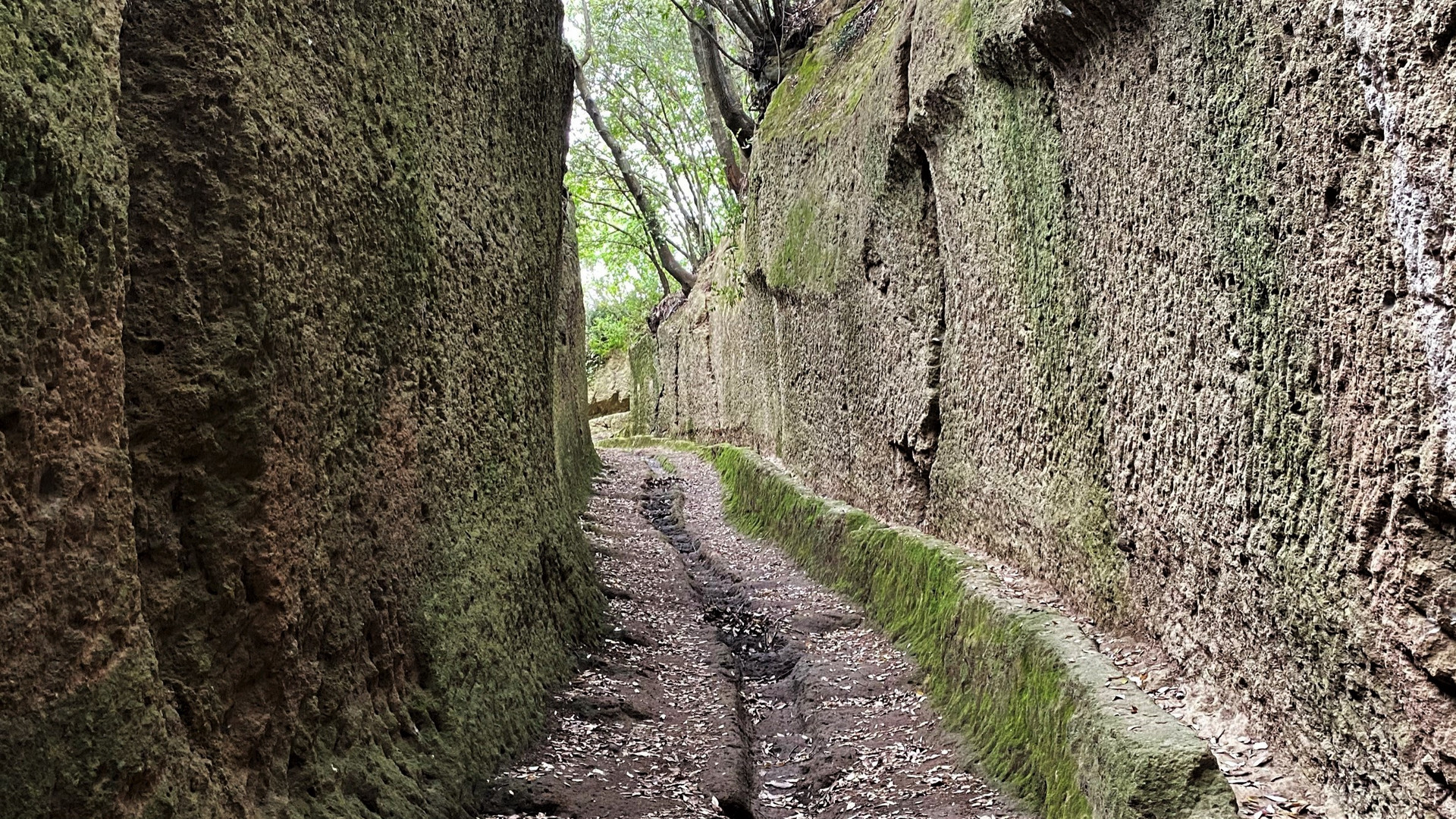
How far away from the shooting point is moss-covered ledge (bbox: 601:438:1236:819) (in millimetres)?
3393

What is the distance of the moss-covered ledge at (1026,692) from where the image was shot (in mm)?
3393

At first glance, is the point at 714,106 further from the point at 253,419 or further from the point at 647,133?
the point at 253,419

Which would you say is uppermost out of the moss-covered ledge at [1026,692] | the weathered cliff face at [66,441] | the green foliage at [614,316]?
the green foliage at [614,316]

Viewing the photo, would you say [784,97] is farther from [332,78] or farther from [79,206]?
[79,206]

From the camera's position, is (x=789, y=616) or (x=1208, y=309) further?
(x=789, y=616)

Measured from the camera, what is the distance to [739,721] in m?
6.03

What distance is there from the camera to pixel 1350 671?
298 centimetres

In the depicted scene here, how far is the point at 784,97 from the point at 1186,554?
10.2 m

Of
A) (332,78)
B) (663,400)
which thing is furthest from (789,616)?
(663,400)

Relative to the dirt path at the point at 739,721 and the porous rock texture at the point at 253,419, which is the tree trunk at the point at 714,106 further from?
the porous rock texture at the point at 253,419

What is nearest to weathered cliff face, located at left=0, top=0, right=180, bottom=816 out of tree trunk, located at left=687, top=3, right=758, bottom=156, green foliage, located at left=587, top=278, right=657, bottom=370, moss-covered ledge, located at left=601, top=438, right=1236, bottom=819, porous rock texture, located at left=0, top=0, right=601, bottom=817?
porous rock texture, located at left=0, top=0, right=601, bottom=817

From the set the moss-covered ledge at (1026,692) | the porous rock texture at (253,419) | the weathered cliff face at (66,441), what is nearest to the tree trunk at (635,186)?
the moss-covered ledge at (1026,692)

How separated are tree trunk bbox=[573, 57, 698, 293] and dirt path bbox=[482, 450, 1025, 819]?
11989 millimetres

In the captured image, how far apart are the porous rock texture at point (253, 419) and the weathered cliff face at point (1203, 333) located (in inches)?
133
